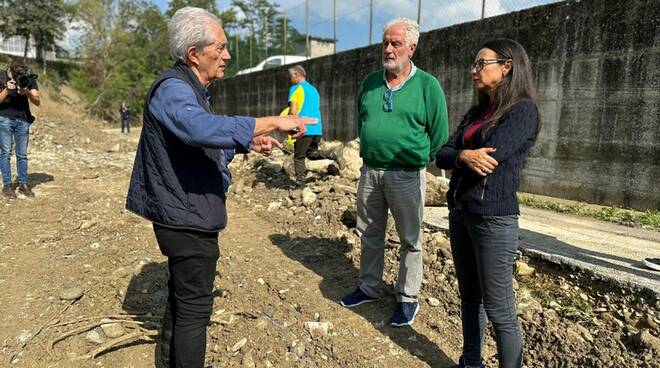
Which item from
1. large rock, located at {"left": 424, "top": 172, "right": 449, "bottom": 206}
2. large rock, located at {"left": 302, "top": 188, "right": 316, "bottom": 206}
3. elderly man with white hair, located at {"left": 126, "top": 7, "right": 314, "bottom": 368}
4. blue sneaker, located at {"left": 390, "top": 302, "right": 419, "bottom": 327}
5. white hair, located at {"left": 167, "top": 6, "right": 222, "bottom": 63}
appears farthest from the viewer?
large rock, located at {"left": 302, "top": 188, "right": 316, "bottom": 206}

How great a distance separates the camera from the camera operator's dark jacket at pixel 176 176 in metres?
1.99

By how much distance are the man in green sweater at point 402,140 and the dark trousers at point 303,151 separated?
3192 millimetres

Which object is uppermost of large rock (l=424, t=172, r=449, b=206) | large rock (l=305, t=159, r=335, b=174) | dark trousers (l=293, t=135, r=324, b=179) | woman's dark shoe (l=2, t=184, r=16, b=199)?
dark trousers (l=293, t=135, r=324, b=179)

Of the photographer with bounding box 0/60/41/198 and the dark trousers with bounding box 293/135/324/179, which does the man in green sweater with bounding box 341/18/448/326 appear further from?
the photographer with bounding box 0/60/41/198

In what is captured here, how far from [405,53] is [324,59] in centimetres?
973

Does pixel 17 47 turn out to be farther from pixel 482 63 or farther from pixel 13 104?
pixel 482 63

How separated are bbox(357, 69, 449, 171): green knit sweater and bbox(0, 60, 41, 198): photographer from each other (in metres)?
5.13

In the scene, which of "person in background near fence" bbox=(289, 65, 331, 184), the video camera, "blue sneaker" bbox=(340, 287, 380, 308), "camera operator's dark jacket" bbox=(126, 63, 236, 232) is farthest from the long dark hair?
the video camera

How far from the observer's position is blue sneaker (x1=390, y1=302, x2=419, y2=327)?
309 cm

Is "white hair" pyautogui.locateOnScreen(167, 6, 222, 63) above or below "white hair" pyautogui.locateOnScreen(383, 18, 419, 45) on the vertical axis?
below

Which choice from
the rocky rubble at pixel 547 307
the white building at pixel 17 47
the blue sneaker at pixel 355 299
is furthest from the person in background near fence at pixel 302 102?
the white building at pixel 17 47

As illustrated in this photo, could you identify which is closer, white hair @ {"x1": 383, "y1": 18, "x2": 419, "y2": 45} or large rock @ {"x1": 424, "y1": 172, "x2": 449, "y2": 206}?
white hair @ {"x1": 383, "y1": 18, "x2": 419, "y2": 45}

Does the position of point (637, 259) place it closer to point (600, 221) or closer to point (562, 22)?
point (600, 221)

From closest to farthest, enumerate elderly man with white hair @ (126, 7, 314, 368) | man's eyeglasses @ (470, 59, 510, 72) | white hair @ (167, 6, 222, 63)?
1. elderly man with white hair @ (126, 7, 314, 368)
2. white hair @ (167, 6, 222, 63)
3. man's eyeglasses @ (470, 59, 510, 72)
